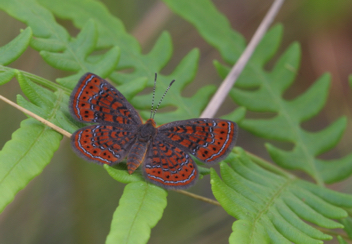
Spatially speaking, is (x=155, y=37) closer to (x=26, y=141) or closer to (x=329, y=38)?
(x=329, y=38)

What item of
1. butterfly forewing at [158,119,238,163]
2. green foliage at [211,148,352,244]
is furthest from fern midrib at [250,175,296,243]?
butterfly forewing at [158,119,238,163]

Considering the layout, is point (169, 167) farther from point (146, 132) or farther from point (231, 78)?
point (231, 78)

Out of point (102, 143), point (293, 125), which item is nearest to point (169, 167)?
point (102, 143)

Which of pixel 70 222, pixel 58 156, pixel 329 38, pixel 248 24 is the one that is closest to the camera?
pixel 70 222

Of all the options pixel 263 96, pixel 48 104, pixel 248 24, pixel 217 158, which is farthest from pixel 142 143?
pixel 248 24

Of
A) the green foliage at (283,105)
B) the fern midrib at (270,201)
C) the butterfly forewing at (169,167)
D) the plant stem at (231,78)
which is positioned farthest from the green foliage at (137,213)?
the green foliage at (283,105)

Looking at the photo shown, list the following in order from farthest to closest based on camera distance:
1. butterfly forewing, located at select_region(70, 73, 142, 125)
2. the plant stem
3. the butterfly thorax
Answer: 1. the plant stem
2. the butterfly thorax
3. butterfly forewing, located at select_region(70, 73, 142, 125)

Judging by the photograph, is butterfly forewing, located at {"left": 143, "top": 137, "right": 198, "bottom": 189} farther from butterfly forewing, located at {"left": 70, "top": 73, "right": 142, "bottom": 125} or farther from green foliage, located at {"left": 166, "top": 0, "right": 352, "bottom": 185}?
green foliage, located at {"left": 166, "top": 0, "right": 352, "bottom": 185}
